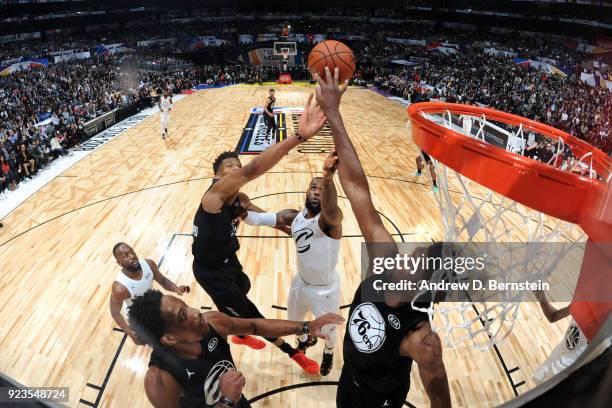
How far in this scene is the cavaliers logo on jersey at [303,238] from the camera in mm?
3438

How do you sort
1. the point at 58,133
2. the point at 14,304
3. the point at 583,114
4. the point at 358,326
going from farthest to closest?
the point at 58,133 → the point at 583,114 → the point at 14,304 → the point at 358,326

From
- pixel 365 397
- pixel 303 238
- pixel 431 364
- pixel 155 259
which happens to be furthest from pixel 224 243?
pixel 155 259

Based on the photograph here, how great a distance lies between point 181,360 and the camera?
2250 mm

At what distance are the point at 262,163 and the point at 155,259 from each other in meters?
3.96

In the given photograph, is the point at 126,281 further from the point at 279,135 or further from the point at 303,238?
the point at 279,135

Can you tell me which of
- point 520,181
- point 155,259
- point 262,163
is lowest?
point 155,259

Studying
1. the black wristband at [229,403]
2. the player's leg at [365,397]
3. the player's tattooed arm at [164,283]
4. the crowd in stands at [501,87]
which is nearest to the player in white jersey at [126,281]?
the player's tattooed arm at [164,283]

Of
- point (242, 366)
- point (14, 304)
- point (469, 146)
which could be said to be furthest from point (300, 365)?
point (14, 304)

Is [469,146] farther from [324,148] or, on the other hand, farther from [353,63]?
[324,148]

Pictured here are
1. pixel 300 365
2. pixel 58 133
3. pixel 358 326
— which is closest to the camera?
pixel 358 326

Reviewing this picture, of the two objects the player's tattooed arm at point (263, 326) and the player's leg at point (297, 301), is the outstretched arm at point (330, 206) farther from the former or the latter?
the player's tattooed arm at point (263, 326)

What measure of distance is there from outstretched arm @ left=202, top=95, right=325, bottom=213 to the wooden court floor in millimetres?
1945

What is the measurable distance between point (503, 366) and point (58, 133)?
12298mm

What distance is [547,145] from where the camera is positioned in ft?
12.0
